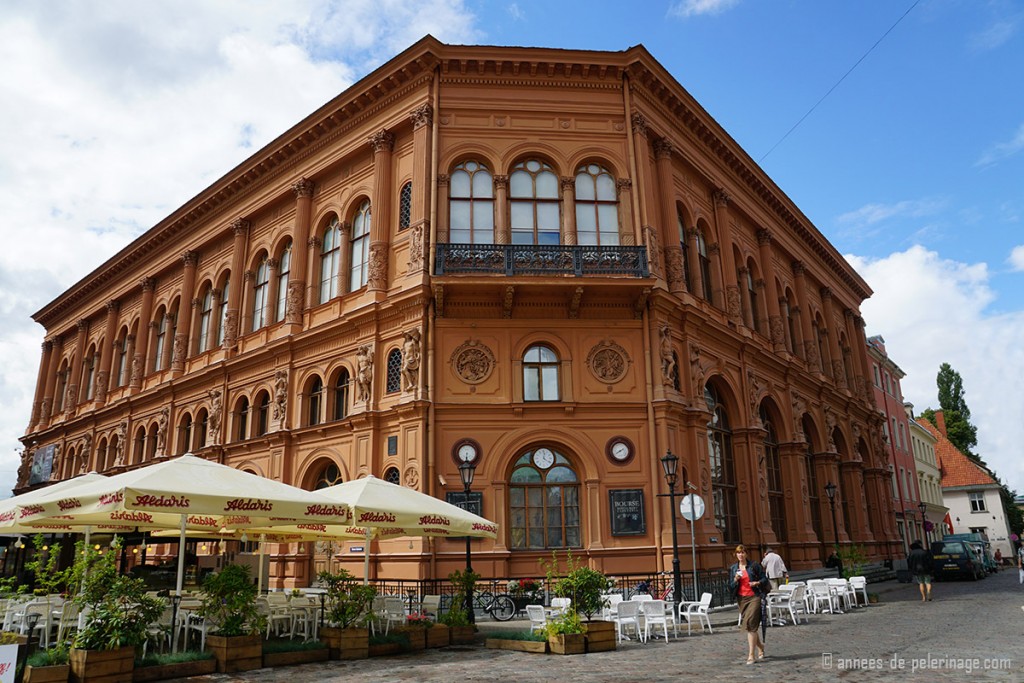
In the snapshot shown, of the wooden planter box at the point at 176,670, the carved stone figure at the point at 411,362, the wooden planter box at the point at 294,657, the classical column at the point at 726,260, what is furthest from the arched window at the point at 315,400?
the classical column at the point at 726,260

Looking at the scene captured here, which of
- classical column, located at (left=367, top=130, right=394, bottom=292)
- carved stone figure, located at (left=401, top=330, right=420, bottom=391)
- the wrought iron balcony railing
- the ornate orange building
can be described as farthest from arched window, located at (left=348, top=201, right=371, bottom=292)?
the wrought iron balcony railing

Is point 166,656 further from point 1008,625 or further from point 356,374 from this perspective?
point 1008,625

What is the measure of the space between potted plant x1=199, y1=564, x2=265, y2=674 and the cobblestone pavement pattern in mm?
342

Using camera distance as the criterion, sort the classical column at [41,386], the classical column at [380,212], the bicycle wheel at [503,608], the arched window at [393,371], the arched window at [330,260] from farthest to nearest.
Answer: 1. the classical column at [41,386]
2. the arched window at [330,260]
3. the classical column at [380,212]
4. the arched window at [393,371]
5. the bicycle wheel at [503,608]

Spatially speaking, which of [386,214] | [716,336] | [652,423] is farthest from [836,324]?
[386,214]

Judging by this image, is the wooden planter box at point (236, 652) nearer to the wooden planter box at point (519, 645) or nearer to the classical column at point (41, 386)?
the wooden planter box at point (519, 645)

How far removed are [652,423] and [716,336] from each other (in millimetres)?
6168

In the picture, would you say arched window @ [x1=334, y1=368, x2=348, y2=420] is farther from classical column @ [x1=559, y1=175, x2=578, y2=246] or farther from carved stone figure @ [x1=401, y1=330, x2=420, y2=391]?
classical column @ [x1=559, y1=175, x2=578, y2=246]

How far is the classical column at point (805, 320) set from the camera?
115 ft

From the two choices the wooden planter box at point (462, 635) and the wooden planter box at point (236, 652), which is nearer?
the wooden planter box at point (236, 652)

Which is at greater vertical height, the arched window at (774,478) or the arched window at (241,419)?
the arched window at (241,419)

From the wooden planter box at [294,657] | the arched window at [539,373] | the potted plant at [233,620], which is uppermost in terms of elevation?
the arched window at [539,373]

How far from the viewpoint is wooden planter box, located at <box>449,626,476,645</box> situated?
14.3 meters

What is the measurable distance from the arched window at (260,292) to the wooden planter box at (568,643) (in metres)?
20.1
